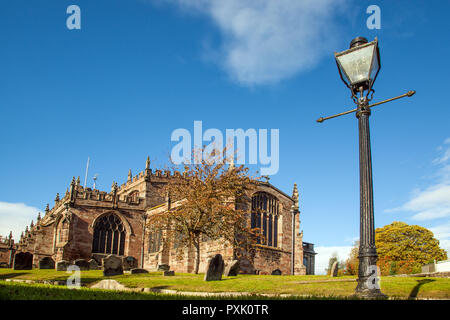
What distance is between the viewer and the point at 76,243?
39.7 meters

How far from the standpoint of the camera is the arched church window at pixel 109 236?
41406mm

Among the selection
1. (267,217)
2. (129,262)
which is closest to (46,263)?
(129,262)

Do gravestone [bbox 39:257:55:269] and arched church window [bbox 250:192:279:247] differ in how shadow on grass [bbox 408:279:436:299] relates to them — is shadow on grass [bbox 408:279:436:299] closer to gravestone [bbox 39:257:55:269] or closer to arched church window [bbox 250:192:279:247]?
arched church window [bbox 250:192:279:247]

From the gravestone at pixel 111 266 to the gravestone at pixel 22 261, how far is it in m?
9.17

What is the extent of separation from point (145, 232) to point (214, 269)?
25.3m

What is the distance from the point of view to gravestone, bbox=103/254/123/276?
2425 centimetres

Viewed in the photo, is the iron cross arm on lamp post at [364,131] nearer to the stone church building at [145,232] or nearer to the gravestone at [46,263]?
the stone church building at [145,232]

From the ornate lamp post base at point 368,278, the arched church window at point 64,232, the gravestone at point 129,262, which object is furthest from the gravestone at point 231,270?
the arched church window at point 64,232

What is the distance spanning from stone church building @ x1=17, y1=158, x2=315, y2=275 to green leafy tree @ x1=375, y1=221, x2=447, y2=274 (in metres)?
19.4

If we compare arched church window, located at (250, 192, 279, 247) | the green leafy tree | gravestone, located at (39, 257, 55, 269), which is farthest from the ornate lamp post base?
the green leafy tree

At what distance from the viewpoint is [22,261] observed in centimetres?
2995

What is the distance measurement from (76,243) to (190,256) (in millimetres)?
12628

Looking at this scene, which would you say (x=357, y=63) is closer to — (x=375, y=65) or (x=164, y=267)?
(x=375, y=65)
